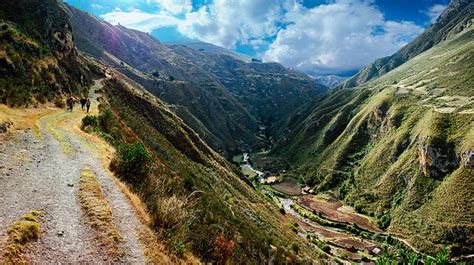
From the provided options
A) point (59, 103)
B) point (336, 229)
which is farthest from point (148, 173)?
point (336, 229)

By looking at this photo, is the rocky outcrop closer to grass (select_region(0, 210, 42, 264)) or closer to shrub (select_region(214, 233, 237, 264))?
shrub (select_region(214, 233, 237, 264))

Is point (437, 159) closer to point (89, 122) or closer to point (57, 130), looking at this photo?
point (89, 122)

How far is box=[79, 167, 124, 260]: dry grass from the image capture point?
41.1ft

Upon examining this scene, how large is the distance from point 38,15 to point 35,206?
83271mm

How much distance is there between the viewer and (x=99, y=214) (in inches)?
567

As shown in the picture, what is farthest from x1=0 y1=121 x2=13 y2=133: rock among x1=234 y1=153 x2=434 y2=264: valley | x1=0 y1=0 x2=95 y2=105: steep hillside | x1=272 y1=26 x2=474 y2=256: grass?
x1=272 y1=26 x2=474 y2=256: grass

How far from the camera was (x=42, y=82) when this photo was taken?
57.4 metres

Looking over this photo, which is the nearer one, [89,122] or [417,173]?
[89,122]

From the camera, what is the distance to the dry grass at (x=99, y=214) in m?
12.5

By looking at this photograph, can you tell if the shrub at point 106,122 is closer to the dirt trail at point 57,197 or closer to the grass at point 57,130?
the grass at point 57,130

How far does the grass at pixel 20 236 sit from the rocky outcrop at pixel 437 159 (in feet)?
504

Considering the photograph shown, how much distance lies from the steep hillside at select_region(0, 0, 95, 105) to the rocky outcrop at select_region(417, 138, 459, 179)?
130448 mm

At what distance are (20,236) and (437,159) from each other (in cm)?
15594

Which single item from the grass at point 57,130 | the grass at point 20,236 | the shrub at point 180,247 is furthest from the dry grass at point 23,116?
the shrub at point 180,247
